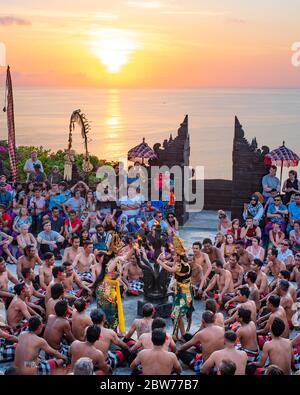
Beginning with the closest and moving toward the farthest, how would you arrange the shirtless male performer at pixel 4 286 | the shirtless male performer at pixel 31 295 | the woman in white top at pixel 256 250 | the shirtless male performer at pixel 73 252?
the shirtless male performer at pixel 31 295, the shirtless male performer at pixel 4 286, the shirtless male performer at pixel 73 252, the woman in white top at pixel 256 250

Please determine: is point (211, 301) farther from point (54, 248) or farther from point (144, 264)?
point (54, 248)

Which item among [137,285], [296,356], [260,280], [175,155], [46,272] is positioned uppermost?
[175,155]

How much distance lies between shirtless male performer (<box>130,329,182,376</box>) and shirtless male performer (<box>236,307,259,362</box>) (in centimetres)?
122

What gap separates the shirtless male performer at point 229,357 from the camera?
7.73 metres

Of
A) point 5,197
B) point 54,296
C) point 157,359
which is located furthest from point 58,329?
point 5,197

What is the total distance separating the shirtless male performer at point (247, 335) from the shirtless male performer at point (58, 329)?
231 centimetres

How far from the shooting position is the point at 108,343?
8.49 m

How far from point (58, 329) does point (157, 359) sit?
168 cm

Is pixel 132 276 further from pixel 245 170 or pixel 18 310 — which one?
pixel 245 170

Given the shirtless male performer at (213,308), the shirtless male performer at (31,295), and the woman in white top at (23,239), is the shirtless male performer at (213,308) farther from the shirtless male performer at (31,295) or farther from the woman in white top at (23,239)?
the woman in white top at (23,239)

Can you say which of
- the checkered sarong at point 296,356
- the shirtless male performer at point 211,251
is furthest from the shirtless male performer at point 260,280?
the checkered sarong at point 296,356

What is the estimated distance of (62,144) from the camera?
71062 mm

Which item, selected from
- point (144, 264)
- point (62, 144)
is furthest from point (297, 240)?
point (62, 144)
